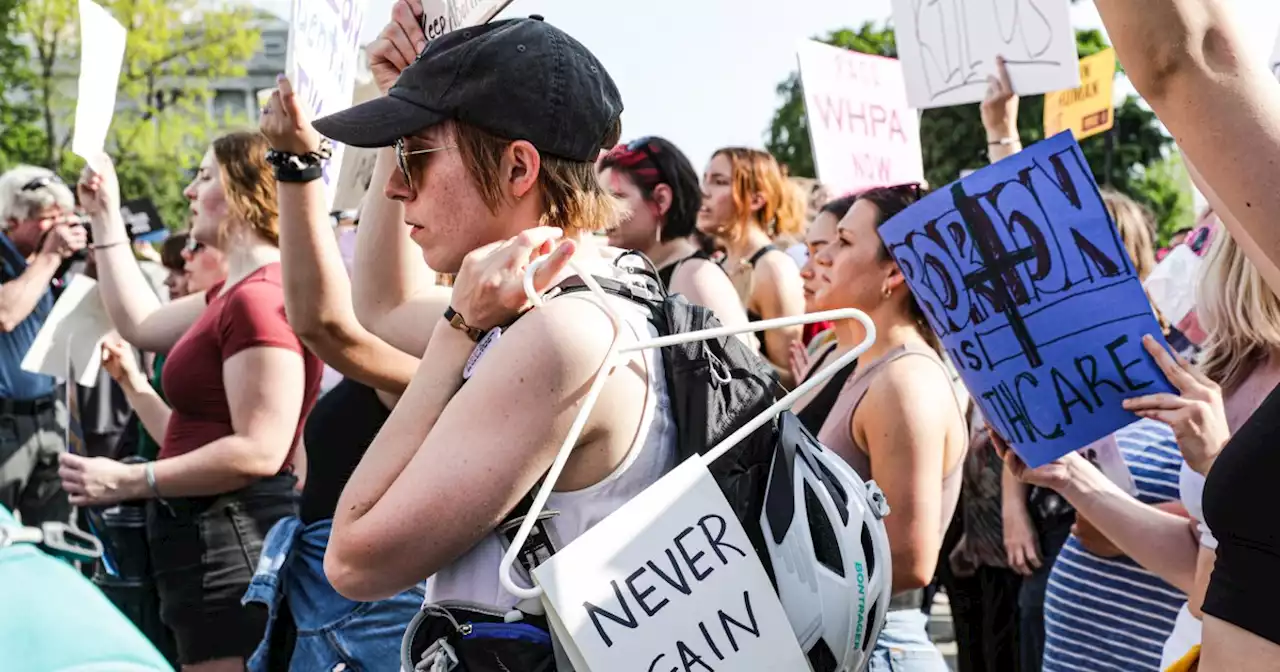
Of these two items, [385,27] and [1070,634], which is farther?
[1070,634]

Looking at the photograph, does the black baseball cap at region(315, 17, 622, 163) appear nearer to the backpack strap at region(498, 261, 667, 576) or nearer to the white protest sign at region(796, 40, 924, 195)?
the backpack strap at region(498, 261, 667, 576)

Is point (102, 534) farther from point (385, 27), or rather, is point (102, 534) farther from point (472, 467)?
point (472, 467)

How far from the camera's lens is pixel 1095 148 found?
3809 centimetres

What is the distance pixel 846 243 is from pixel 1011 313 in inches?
40.6

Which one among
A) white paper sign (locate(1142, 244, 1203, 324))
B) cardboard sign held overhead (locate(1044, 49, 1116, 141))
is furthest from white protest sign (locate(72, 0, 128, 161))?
cardboard sign held overhead (locate(1044, 49, 1116, 141))

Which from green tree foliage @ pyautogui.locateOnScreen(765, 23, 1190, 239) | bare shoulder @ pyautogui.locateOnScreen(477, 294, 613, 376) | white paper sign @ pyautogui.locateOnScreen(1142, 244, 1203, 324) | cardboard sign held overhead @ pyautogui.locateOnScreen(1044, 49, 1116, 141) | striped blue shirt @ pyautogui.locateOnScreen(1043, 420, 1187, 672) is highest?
cardboard sign held overhead @ pyautogui.locateOnScreen(1044, 49, 1116, 141)

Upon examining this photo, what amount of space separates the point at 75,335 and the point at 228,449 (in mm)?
1788

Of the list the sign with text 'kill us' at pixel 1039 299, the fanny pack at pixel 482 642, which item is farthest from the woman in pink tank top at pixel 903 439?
the fanny pack at pixel 482 642

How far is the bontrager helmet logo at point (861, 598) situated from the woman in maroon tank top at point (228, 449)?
2.22 m

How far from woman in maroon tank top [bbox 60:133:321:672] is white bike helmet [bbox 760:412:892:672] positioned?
2.11 meters

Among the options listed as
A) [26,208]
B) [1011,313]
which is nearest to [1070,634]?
[1011,313]

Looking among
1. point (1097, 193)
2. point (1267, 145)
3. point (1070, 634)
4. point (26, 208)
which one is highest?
point (1267, 145)

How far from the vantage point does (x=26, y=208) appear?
6816mm

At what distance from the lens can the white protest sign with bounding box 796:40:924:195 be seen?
17.4 ft
